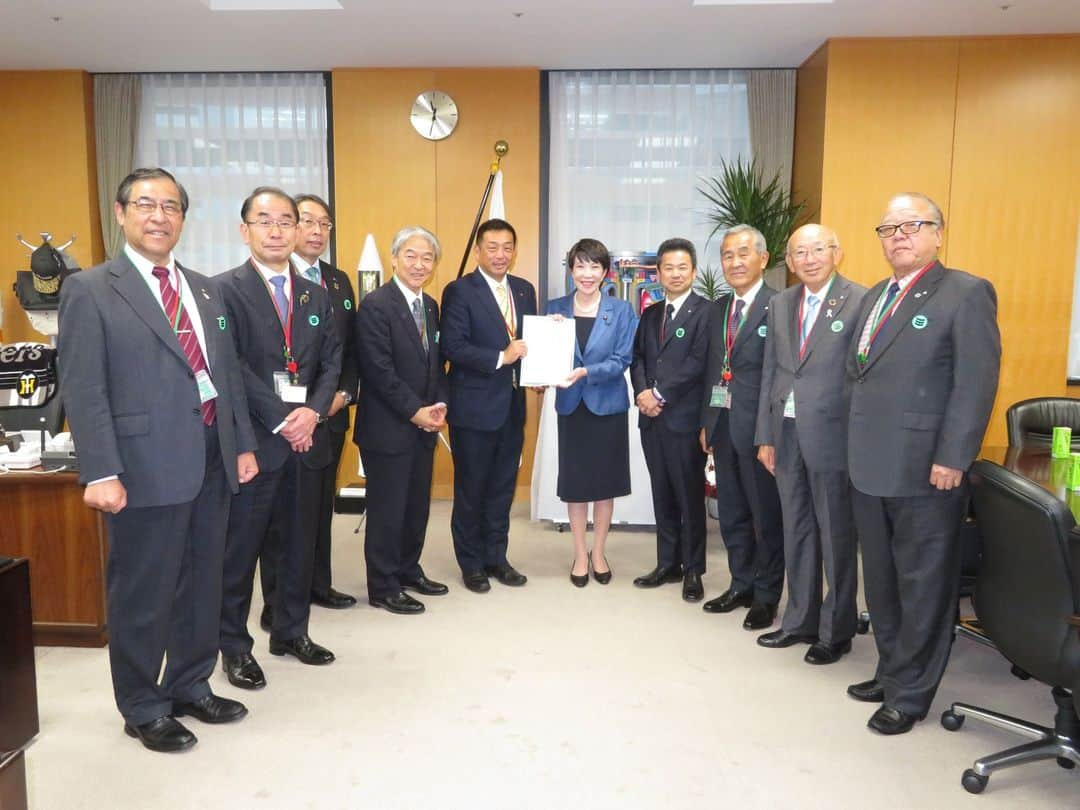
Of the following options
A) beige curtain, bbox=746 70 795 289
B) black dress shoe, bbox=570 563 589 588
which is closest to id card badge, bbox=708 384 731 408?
black dress shoe, bbox=570 563 589 588

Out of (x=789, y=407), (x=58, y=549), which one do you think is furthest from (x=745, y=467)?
(x=58, y=549)

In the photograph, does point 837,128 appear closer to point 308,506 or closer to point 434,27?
point 434,27

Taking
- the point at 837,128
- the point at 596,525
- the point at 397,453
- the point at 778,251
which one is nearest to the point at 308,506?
the point at 397,453

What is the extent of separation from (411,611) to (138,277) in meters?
1.98

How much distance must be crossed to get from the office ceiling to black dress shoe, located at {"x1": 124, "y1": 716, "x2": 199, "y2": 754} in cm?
386

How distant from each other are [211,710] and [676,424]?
7.50ft

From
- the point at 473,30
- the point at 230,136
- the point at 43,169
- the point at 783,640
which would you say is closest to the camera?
the point at 783,640

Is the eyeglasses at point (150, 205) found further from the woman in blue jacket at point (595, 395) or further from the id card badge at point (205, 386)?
the woman in blue jacket at point (595, 395)

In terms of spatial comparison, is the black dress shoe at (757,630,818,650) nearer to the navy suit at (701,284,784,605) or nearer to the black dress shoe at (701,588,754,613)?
the navy suit at (701,284,784,605)

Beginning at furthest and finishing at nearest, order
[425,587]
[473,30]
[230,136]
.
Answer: [230,136], [473,30], [425,587]

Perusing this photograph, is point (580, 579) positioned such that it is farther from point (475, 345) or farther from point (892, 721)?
point (892, 721)

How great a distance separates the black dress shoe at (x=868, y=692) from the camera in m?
2.90

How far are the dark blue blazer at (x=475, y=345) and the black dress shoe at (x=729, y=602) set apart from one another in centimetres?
129

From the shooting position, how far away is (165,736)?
8.29ft
